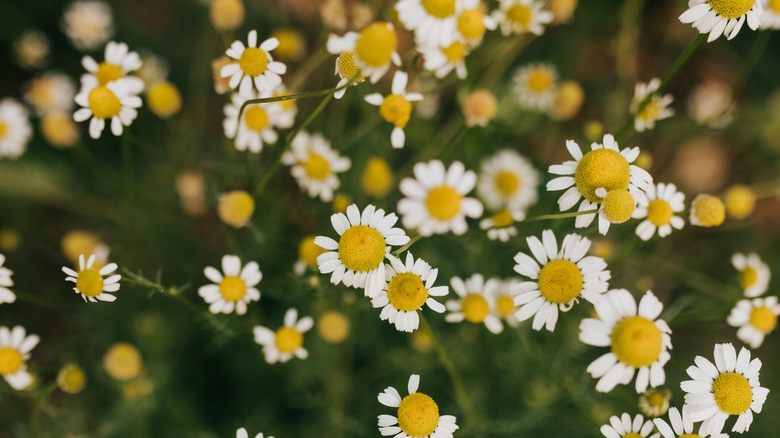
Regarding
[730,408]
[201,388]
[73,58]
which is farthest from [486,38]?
[73,58]

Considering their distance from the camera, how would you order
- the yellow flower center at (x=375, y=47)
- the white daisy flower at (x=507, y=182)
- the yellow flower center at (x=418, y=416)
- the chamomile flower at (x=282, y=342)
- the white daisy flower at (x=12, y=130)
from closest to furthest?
the yellow flower center at (x=375, y=47) < the yellow flower center at (x=418, y=416) < the chamomile flower at (x=282, y=342) < the white daisy flower at (x=12, y=130) < the white daisy flower at (x=507, y=182)

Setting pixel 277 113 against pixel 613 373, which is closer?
pixel 613 373

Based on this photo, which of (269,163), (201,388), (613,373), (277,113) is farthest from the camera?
(201,388)

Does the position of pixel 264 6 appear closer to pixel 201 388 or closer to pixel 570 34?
pixel 570 34

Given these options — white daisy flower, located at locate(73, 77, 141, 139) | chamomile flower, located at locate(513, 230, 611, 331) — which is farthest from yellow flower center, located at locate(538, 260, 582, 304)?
white daisy flower, located at locate(73, 77, 141, 139)

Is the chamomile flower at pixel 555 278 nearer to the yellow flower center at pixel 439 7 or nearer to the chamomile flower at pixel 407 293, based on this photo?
the chamomile flower at pixel 407 293

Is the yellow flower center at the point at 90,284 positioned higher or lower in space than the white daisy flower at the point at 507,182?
lower

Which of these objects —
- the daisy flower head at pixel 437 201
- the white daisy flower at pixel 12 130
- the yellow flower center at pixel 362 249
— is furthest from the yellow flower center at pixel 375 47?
the white daisy flower at pixel 12 130

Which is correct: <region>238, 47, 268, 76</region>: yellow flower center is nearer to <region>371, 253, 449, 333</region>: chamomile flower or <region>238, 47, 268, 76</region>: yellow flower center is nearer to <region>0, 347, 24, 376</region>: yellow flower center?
<region>371, 253, 449, 333</region>: chamomile flower
